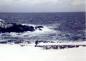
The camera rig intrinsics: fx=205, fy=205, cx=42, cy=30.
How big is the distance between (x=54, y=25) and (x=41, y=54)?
10.6 inches

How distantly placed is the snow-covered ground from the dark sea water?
0.09 metres

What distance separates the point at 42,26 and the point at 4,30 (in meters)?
0.32

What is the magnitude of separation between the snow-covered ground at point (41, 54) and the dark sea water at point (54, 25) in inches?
3.7

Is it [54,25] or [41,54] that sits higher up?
[54,25]

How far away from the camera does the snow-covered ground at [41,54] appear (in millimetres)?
1732

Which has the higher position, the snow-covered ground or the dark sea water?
the dark sea water

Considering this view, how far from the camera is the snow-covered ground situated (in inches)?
68.2

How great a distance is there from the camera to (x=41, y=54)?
174cm

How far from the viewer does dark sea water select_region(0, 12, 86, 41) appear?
1.73m

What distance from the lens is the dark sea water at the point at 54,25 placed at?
1729 mm

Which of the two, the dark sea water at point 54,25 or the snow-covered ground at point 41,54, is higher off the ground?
the dark sea water at point 54,25

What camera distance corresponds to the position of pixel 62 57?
1743 mm

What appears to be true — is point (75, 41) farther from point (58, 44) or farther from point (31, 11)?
point (31, 11)

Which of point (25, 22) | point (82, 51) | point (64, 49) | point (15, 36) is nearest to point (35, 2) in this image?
point (25, 22)
